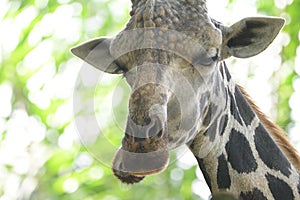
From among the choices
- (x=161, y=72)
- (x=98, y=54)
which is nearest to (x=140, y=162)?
(x=161, y=72)

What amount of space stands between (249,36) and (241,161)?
781mm

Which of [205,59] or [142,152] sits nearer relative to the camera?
[142,152]

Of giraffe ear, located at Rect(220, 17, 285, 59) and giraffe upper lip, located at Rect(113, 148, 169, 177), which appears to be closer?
giraffe upper lip, located at Rect(113, 148, 169, 177)

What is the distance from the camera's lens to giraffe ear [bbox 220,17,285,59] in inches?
185

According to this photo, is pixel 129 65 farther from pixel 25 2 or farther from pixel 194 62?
pixel 25 2

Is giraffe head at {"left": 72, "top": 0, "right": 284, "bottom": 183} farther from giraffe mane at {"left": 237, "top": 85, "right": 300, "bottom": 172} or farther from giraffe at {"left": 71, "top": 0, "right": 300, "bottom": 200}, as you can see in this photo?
giraffe mane at {"left": 237, "top": 85, "right": 300, "bottom": 172}

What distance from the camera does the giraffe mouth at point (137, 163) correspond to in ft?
13.4

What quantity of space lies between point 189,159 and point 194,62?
417 cm

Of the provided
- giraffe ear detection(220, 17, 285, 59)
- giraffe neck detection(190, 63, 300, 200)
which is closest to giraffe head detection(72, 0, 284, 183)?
giraffe ear detection(220, 17, 285, 59)

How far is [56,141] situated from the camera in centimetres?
865

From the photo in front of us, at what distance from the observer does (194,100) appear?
177 inches

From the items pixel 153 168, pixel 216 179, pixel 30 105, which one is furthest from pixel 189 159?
pixel 153 168

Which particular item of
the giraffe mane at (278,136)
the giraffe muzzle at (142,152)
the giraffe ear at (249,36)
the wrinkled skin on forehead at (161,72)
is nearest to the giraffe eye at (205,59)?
the wrinkled skin on forehead at (161,72)

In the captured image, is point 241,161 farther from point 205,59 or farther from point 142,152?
point 142,152
